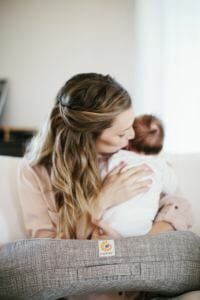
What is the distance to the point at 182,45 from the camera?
1.96 m

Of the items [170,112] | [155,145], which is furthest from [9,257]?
[170,112]

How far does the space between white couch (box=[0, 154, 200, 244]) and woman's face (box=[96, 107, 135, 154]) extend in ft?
0.95

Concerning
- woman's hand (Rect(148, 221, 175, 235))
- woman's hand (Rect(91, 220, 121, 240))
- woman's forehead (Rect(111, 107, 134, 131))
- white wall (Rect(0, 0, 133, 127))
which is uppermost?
white wall (Rect(0, 0, 133, 127))

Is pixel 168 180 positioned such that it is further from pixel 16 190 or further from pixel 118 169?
pixel 16 190

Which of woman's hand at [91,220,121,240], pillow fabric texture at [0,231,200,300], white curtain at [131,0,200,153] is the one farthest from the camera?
white curtain at [131,0,200,153]

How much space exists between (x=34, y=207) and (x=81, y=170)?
185mm

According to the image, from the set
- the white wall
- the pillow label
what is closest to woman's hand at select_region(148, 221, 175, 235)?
the pillow label

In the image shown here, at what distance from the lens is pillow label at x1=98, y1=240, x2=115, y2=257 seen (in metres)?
0.91

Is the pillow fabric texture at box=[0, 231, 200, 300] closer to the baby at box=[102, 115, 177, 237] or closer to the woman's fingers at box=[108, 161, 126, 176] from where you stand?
the baby at box=[102, 115, 177, 237]

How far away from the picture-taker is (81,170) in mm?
1140

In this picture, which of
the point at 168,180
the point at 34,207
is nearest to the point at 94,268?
the point at 34,207

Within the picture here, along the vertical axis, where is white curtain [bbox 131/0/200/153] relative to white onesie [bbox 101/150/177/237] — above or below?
above

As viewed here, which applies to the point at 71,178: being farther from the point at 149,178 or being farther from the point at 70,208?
the point at 149,178

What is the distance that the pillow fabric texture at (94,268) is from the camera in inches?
34.8
